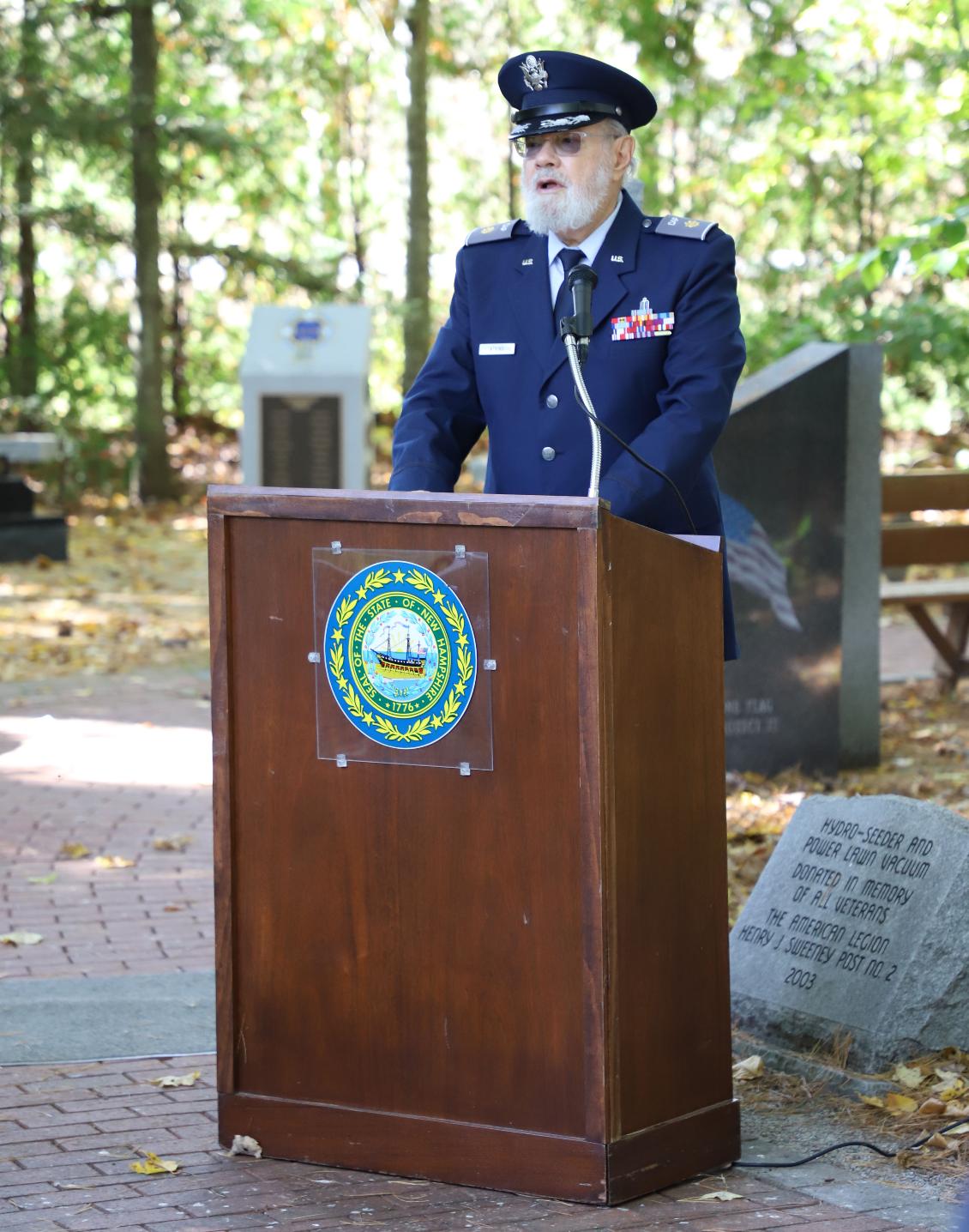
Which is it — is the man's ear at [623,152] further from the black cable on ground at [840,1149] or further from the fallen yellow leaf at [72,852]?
the fallen yellow leaf at [72,852]

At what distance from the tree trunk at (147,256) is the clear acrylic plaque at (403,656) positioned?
16.2m

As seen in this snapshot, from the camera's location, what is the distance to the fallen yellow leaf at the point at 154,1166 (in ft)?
10.7

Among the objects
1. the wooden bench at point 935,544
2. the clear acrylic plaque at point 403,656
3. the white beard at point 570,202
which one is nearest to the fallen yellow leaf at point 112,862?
the clear acrylic plaque at point 403,656

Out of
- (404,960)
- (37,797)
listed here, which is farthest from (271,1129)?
(37,797)

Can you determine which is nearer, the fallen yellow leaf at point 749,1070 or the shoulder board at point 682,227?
the shoulder board at point 682,227

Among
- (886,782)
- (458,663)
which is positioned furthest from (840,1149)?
(886,782)

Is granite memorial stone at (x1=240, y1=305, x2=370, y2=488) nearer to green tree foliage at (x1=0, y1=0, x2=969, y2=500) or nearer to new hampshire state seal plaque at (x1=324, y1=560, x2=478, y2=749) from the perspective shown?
green tree foliage at (x1=0, y1=0, x2=969, y2=500)

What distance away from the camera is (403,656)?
3.04 metres

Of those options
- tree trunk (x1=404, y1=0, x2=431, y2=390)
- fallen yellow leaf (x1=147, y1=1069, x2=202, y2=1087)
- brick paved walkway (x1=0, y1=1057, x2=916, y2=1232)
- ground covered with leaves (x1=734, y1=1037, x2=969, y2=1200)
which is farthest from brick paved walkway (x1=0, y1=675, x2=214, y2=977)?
tree trunk (x1=404, y1=0, x2=431, y2=390)

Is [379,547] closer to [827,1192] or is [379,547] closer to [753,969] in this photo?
[827,1192]

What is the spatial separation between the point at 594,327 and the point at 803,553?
3.67 meters

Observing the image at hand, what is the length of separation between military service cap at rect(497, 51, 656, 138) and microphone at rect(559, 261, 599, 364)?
49 cm

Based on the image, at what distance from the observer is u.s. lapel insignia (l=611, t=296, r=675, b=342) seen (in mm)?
3463

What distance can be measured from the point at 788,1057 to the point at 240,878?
1.45 metres
